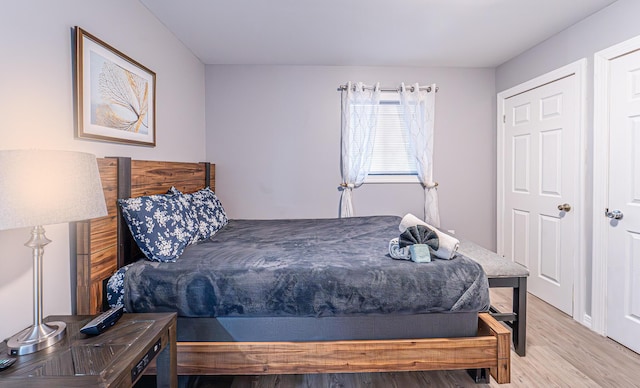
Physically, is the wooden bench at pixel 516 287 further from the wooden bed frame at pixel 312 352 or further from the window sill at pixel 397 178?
the window sill at pixel 397 178

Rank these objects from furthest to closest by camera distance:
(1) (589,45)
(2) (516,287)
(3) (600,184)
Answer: (1) (589,45) → (3) (600,184) → (2) (516,287)

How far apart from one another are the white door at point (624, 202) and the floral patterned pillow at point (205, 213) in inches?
124

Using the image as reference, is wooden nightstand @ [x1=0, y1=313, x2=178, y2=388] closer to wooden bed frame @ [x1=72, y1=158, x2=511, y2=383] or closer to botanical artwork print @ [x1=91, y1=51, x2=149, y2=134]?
wooden bed frame @ [x1=72, y1=158, x2=511, y2=383]

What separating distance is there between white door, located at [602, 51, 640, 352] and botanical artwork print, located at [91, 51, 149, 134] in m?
3.57

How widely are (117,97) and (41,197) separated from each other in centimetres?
125

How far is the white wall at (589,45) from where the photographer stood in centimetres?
226

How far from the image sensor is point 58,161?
1.09 metres

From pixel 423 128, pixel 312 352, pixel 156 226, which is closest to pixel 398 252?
pixel 312 352

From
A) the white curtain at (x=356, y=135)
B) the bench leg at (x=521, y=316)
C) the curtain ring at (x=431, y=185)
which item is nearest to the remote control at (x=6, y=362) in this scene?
the bench leg at (x=521, y=316)

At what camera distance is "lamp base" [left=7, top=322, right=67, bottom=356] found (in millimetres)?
1113

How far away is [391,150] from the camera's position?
3793 millimetres

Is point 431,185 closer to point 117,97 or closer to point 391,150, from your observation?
point 391,150

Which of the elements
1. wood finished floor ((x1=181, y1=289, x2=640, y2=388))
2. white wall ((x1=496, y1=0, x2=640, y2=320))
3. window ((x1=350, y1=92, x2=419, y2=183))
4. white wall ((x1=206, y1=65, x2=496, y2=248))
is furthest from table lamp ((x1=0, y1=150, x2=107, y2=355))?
white wall ((x1=496, y1=0, x2=640, y2=320))

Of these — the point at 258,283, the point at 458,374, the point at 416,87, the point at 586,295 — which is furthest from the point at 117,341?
the point at 416,87
